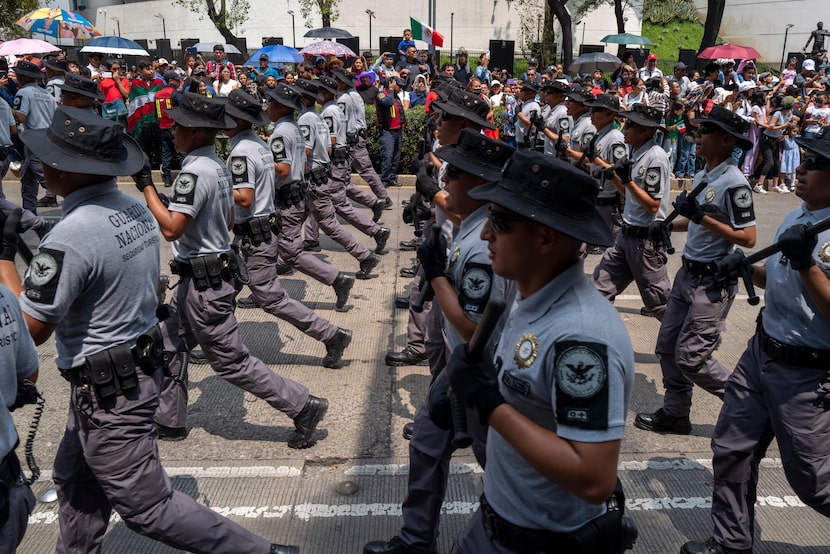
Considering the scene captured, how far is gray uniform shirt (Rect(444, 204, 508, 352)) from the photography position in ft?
10.3

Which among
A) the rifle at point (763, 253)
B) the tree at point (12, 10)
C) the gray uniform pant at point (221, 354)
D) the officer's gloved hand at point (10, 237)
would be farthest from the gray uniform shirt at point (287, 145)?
the tree at point (12, 10)

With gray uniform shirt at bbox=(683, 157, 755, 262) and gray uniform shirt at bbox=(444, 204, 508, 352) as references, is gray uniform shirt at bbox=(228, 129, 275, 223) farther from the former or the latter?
gray uniform shirt at bbox=(683, 157, 755, 262)

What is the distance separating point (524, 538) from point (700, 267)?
3017mm

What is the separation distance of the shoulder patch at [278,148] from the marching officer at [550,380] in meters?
5.14

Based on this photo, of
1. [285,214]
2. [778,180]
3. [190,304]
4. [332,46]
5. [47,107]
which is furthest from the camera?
[332,46]

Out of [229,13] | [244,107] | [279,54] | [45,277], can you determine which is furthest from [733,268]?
[229,13]

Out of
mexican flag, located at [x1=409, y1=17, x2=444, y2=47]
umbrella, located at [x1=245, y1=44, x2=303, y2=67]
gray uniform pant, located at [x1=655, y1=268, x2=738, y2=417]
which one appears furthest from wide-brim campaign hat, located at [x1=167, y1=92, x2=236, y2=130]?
mexican flag, located at [x1=409, y1=17, x2=444, y2=47]

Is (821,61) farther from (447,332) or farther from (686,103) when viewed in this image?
(447,332)

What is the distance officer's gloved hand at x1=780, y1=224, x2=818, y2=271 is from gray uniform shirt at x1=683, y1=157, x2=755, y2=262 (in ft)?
4.49

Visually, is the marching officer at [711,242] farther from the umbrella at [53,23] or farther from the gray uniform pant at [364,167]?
the umbrella at [53,23]

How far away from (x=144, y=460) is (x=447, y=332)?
1.50 metres

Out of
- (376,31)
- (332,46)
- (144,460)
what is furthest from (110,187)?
(376,31)

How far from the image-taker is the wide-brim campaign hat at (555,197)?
6.98 feet

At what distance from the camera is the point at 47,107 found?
10391mm
